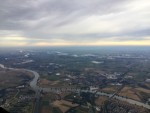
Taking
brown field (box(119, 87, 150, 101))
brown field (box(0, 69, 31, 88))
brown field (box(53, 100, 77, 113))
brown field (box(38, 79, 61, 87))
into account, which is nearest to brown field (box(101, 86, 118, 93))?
brown field (box(119, 87, 150, 101))

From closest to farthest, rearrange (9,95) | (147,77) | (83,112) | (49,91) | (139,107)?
(83,112) < (139,107) < (9,95) < (49,91) < (147,77)

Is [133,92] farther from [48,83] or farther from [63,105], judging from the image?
[48,83]

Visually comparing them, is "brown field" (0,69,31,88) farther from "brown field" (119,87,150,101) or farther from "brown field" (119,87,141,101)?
"brown field" (119,87,150,101)

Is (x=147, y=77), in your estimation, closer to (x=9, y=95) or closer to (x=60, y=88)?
(x=60, y=88)

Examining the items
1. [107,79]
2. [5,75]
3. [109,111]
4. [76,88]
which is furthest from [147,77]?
[5,75]

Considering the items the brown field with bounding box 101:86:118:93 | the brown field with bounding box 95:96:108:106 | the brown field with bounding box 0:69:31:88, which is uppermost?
the brown field with bounding box 95:96:108:106

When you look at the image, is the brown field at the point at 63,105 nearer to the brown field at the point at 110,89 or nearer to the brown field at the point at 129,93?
the brown field at the point at 110,89

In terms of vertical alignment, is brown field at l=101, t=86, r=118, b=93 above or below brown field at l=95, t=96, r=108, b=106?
below

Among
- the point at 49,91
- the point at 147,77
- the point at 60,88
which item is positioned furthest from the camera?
the point at 147,77
